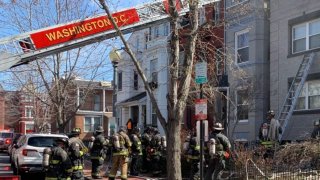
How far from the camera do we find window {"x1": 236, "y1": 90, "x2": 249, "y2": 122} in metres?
20.9

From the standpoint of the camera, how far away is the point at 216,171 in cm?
1230

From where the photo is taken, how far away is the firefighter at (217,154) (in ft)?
38.9

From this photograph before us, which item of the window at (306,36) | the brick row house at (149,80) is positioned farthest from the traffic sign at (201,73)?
the brick row house at (149,80)

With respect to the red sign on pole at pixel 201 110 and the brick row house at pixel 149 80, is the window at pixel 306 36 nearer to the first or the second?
the brick row house at pixel 149 80

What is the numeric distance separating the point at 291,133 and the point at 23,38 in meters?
11.2

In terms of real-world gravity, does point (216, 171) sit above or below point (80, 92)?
below

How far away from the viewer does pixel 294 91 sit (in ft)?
62.2

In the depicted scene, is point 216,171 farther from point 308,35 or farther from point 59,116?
point 59,116

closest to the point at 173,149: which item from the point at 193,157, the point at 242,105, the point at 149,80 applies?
the point at 193,157

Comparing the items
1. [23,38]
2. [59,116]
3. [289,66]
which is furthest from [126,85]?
[23,38]

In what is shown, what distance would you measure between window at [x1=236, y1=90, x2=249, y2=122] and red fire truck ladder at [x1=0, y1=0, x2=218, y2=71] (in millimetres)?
6507

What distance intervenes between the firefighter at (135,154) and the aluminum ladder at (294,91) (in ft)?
19.6

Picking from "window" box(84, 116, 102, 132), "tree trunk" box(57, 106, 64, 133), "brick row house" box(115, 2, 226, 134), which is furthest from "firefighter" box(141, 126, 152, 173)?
"window" box(84, 116, 102, 132)

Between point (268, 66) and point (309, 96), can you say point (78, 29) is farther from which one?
point (268, 66)
